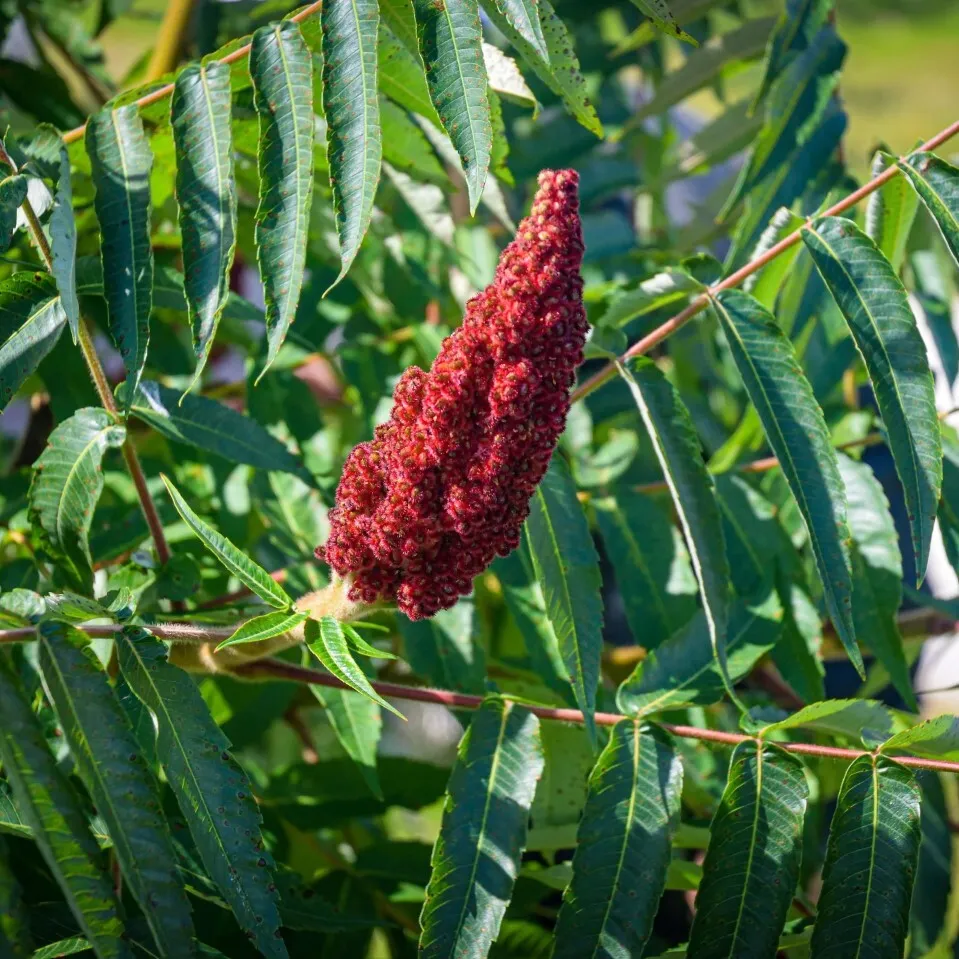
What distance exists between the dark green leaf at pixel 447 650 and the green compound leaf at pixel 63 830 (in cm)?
67

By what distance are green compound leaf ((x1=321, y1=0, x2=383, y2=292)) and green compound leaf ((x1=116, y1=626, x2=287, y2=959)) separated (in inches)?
19.1

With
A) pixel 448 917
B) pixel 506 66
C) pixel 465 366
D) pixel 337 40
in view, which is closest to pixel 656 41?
pixel 506 66

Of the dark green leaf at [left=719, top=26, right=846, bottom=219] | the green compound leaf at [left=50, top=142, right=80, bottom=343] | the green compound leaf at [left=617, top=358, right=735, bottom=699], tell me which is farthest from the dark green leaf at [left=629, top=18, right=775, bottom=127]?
the green compound leaf at [left=50, top=142, right=80, bottom=343]

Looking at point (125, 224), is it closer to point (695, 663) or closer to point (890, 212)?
point (695, 663)

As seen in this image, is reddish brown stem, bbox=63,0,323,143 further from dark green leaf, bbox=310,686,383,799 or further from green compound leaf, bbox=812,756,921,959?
green compound leaf, bbox=812,756,921,959

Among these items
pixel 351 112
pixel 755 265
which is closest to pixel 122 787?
pixel 351 112

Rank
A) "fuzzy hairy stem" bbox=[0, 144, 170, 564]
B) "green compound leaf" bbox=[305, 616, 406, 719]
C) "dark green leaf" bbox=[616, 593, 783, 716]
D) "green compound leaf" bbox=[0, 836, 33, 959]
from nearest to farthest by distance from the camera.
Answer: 1. "green compound leaf" bbox=[0, 836, 33, 959]
2. "green compound leaf" bbox=[305, 616, 406, 719]
3. "fuzzy hairy stem" bbox=[0, 144, 170, 564]
4. "dark green leaf" bbox=[616, 593, 783, 716]

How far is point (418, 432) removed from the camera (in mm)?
1191

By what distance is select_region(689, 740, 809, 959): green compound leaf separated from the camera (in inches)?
48.1

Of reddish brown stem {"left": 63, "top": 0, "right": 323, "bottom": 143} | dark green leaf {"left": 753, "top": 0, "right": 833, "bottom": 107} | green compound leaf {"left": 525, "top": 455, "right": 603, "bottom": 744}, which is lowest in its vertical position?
green compound leaf {"left": 525, "top": 455, "right": 603, "bottom": 744}

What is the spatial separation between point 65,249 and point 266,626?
19.3 inches

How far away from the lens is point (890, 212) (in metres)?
1.51

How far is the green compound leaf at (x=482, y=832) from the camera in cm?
122

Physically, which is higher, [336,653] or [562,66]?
[562,66]
